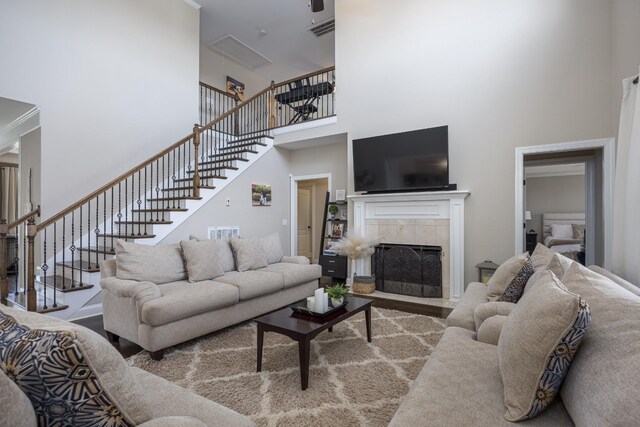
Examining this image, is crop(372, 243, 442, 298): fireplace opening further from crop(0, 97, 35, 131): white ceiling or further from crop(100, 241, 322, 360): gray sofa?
crop(0, 97, 35, 131): white ceiling

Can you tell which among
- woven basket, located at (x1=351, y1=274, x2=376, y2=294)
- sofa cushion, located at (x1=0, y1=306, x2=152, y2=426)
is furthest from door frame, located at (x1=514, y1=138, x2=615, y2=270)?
sofa cushion, located at (x1=0, y1=306, x2=152, y2=426)

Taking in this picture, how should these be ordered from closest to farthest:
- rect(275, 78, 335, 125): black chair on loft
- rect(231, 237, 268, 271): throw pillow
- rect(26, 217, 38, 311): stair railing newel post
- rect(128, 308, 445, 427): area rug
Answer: rect(128, 308, 445, 427): area rug, rect(26, 217, 38, 311): stair railing newel post, rect(231, 237, 268, 271): throw pillow, rect(275, 78, 335, 125): black chair on loft

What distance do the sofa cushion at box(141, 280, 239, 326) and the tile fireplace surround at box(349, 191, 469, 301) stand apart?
2.73 metres

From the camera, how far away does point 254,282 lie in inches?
137

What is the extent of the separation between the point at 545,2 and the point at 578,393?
5133mm

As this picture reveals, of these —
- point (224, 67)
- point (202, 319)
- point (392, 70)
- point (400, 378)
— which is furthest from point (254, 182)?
point (400, 378)

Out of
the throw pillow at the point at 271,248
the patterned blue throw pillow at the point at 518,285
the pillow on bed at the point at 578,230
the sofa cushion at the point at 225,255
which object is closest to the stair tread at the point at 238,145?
the throw pillow at the point at 271,248

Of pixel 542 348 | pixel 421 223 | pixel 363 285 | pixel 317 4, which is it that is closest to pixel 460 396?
pixel 542 348

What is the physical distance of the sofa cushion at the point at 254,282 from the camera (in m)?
3.35

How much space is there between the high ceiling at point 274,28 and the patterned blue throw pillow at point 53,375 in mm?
7115

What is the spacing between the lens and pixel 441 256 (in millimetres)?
4719

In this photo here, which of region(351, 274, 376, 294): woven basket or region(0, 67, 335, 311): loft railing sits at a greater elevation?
region(0, 67, 335, 311): loft railing

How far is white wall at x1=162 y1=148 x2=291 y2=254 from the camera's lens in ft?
16.9

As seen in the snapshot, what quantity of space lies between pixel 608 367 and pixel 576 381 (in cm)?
15
